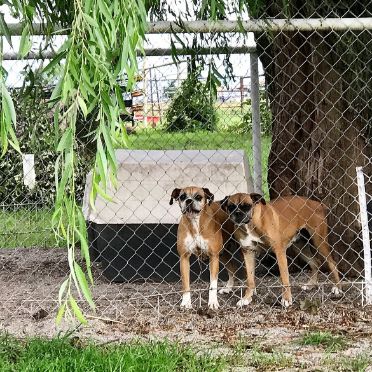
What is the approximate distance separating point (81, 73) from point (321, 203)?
3.52 metres

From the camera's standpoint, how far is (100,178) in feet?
12.6

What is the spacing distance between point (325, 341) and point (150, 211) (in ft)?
7.57

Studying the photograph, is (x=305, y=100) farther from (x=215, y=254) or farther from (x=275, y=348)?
(x=275, y=348)

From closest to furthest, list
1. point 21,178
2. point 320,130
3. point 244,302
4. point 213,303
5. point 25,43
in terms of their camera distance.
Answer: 1. point 25,43
2. point 213,303
3. point 244,302
4. point 320,130
5. point 21,178

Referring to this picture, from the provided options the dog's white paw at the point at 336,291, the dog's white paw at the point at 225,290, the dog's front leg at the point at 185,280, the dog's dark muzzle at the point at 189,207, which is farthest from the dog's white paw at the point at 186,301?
the dog's white paw at the point at 336,291

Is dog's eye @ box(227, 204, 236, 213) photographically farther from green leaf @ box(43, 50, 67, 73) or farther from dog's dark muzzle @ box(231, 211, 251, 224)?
green leaf @ box(43, 50, 67, 73)

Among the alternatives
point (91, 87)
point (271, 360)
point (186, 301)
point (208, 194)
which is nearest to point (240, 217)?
point (208, 194)

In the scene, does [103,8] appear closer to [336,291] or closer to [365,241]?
[365,241]

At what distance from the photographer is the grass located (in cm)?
442

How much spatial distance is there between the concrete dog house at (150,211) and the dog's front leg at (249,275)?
66 cm

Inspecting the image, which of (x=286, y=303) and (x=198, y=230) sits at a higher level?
(x=198, y=230)

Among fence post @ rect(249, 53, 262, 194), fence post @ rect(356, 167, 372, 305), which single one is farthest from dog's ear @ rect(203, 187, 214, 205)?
fence post @ rect(356, 167, 372, 305)

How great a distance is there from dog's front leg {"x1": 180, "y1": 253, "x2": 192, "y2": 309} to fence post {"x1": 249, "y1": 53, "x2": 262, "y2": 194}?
1066 millimetres

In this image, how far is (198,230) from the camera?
655cm
